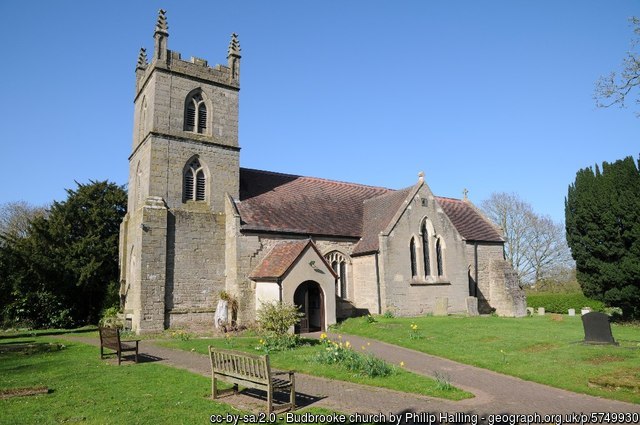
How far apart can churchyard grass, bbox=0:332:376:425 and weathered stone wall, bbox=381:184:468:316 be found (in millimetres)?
15603

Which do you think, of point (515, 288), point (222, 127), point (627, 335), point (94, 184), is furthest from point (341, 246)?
point (94, 184)

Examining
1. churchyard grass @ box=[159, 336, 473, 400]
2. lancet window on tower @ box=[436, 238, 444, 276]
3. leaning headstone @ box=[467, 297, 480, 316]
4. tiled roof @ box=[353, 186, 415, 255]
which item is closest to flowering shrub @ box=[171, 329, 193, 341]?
churchyard grass @ box=[159, 336, 473, 400]

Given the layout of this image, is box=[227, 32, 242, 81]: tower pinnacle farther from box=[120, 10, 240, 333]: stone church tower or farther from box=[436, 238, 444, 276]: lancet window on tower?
box=[436, 238, 444, 276]: lancet window on tower

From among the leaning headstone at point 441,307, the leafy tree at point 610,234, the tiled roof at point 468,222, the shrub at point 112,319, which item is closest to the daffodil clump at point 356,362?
the leaning headstone at point 441,307

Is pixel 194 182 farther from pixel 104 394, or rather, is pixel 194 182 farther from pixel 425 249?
pixel 104 394

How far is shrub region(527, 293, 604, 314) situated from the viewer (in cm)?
3528

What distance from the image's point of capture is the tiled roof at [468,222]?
108 feet

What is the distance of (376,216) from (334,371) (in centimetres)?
1770

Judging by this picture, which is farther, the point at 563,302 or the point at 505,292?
the point at 563,302

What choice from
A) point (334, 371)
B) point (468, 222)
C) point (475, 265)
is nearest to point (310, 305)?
point (334, 371)

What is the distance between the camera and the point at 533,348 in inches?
622

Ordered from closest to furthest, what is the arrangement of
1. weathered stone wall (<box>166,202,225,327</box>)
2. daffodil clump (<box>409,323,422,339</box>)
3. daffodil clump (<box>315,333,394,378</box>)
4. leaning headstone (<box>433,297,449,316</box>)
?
daffodil clump (<box>315,333,394,378</box>), daffodil clump (<box>409,323,422,339</box>), weathered stone wall (<box>166,202,225,327</box>), leaning headstone (<box>433,297,449,316</box>)

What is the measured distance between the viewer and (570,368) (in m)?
12.5

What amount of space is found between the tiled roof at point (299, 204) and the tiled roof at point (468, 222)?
7.10 metres
